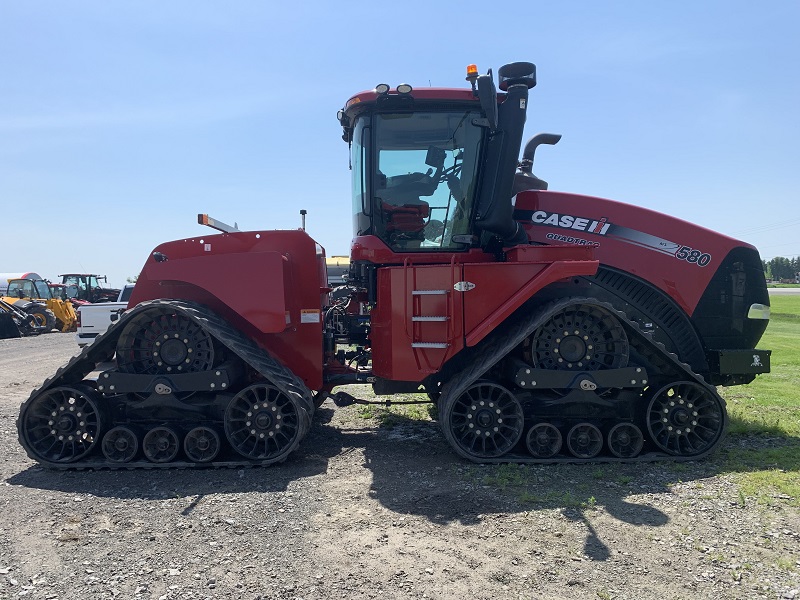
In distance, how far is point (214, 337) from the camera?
5.47 meters

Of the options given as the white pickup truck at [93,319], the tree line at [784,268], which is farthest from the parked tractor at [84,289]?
the tree line at [784,268]

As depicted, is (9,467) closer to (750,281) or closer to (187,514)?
(187,514)

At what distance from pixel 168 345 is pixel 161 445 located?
93 centimetres

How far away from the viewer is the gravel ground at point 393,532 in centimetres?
331

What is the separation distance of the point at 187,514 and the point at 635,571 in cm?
312

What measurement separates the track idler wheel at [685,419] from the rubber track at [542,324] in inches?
1.4

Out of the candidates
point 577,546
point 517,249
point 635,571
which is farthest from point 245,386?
point 635,571

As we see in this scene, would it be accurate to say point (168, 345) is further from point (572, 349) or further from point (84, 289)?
point (84, 289)

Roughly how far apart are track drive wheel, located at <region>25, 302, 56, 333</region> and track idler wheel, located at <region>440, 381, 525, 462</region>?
22.6m

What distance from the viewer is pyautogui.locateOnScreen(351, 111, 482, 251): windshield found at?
5867mm

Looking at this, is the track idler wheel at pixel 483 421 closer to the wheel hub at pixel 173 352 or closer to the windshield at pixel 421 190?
the windshield at pixel 421 190

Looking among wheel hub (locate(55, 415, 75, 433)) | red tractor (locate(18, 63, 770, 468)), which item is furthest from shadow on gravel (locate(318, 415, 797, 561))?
wheel hub (locate(55, 415, 75, 433))

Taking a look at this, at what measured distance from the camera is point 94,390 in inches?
216

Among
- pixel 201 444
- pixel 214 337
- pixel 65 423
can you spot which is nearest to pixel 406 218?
pixel 214 337
